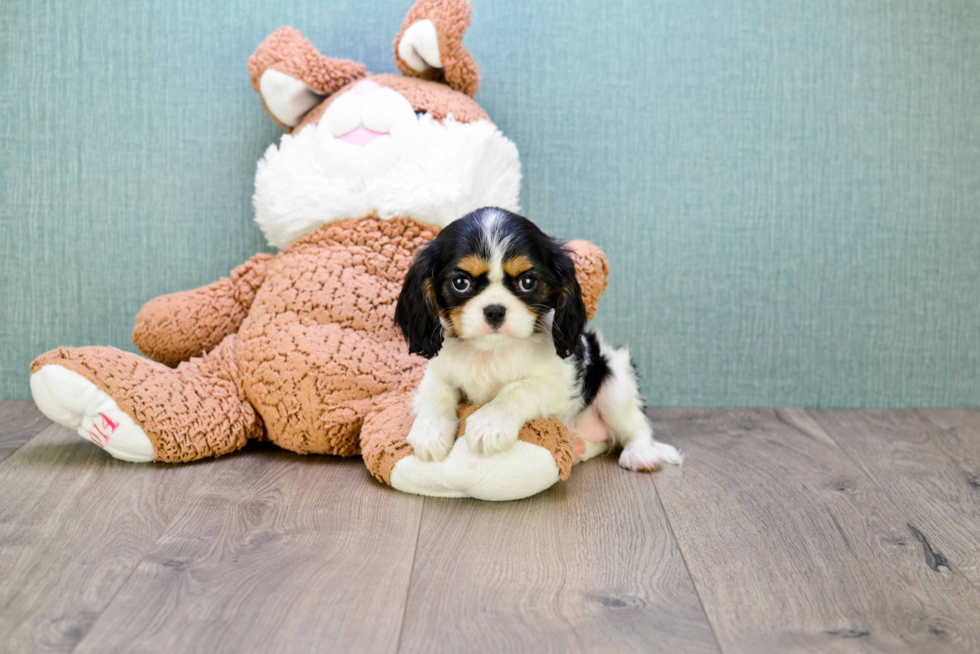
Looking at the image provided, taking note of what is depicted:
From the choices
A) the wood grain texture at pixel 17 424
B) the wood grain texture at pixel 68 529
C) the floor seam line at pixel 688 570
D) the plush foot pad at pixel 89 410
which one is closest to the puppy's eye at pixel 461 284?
the floor seam line at pixel 688 570

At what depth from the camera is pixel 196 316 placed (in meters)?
2.14

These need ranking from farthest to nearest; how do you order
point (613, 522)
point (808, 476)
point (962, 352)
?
point (962, 352) < point (808, 476) < point (613, 522)

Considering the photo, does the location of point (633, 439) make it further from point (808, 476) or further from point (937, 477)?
point (937, 477)

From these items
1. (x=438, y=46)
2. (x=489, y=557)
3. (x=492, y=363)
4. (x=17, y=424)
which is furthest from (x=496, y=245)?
(x=17, y=424)

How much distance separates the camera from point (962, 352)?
99.8 inches

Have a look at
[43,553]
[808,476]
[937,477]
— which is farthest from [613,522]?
[43,553]

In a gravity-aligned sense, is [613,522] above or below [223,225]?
below

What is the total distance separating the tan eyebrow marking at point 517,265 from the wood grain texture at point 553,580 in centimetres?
49

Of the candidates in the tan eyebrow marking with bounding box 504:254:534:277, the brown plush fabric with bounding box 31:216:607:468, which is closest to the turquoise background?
the brown plush fabric with bounding box 31:216:607:468

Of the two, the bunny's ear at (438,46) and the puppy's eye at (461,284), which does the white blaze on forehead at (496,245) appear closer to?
the puppy's eye at (461,284)

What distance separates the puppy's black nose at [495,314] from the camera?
1562mm

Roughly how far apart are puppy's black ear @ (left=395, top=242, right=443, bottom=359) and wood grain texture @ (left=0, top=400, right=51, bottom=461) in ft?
3.57

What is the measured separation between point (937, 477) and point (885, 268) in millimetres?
767

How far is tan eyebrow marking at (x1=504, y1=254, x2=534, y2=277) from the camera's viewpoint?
1.58 meters
